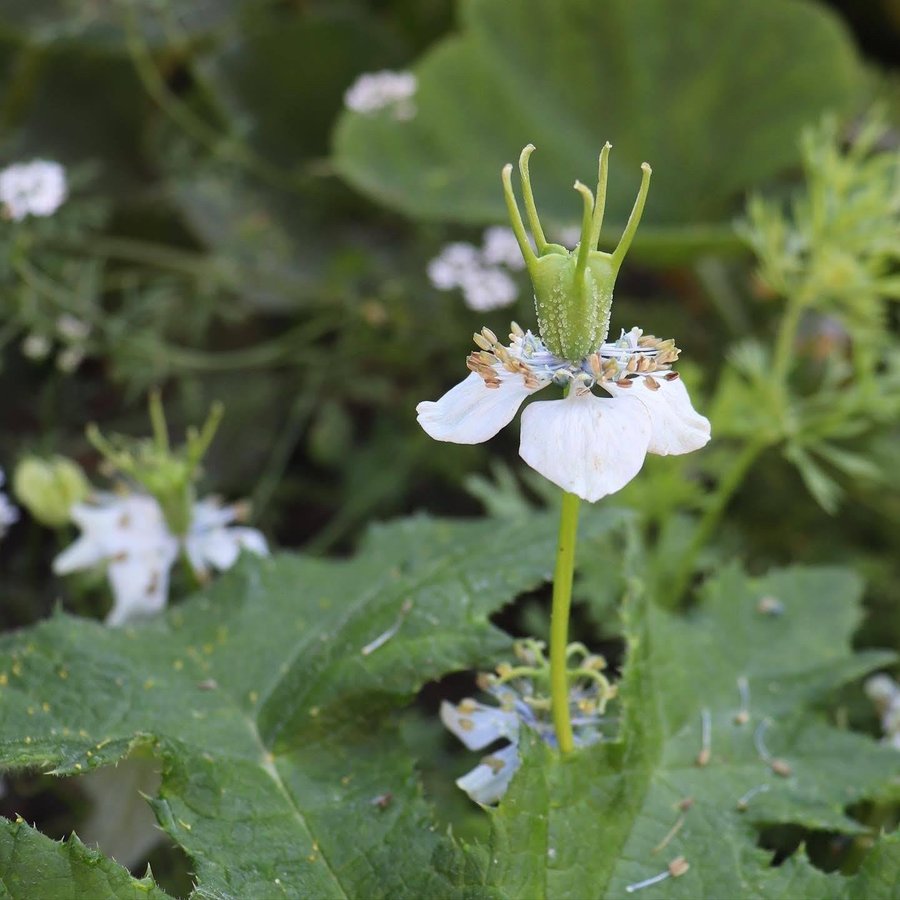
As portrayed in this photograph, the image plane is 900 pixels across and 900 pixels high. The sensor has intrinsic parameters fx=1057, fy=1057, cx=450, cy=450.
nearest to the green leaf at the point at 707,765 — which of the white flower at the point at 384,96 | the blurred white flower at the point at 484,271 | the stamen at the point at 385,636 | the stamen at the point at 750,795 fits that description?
the stamen at the point at 750,795

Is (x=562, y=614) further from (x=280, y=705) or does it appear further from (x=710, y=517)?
(x=710, y=517)

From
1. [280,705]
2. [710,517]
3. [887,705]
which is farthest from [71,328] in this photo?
[887,705]

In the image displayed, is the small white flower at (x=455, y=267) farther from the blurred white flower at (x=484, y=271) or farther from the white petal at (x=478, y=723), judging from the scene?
the white petal at (x=478, y=723)

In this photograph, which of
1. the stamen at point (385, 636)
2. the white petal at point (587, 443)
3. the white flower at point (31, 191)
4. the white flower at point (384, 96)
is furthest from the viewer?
the white flower at point (384, 96)

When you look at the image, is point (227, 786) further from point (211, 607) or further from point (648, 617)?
point (648, 617)

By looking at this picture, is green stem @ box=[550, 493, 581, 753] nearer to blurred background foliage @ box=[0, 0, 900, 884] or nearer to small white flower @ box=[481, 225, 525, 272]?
blurred background foliage @ box=[0, 0, 900, 884]

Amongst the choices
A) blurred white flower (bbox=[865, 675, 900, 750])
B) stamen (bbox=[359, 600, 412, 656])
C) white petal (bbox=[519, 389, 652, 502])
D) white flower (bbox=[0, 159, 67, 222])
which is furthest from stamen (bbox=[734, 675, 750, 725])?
white flower (bbox=[0, 159, 67, 222])

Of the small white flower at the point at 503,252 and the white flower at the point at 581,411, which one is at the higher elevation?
the white flower at the point at 581,411
